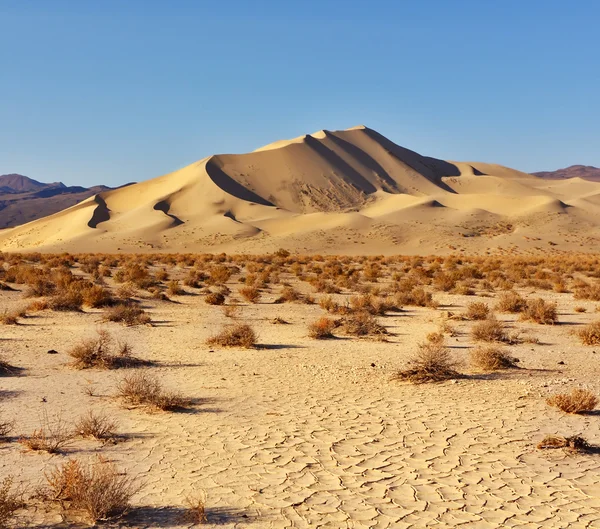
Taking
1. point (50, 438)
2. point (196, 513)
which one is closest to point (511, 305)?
point (50, 438)

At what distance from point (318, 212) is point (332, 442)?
272ft

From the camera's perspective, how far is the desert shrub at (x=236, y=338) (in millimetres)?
14359

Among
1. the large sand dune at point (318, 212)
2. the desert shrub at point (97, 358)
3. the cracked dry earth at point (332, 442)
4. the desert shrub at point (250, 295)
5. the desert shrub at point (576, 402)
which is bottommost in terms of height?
the cracked dry earth at point (332, 442)

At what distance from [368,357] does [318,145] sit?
106 meters

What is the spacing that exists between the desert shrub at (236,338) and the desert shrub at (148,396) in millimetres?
4599

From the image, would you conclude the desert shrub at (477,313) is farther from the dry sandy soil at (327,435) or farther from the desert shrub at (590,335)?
the desert shrub at (590,335)

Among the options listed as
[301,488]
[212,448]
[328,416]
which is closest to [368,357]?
[328,416]

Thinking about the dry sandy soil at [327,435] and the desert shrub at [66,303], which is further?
the desert shrub at [66,303]

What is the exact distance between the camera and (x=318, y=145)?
117 m

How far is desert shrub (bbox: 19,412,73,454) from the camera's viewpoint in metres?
7.24

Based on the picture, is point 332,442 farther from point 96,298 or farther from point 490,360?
point 96,298

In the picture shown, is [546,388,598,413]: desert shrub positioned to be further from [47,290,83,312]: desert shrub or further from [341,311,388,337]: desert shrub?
[47,290,83,312]: desert shrub

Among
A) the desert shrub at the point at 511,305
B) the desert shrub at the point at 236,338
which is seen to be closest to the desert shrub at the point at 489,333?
the desert shrub at the point at 236,338

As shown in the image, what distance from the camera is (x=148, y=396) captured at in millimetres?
9289
